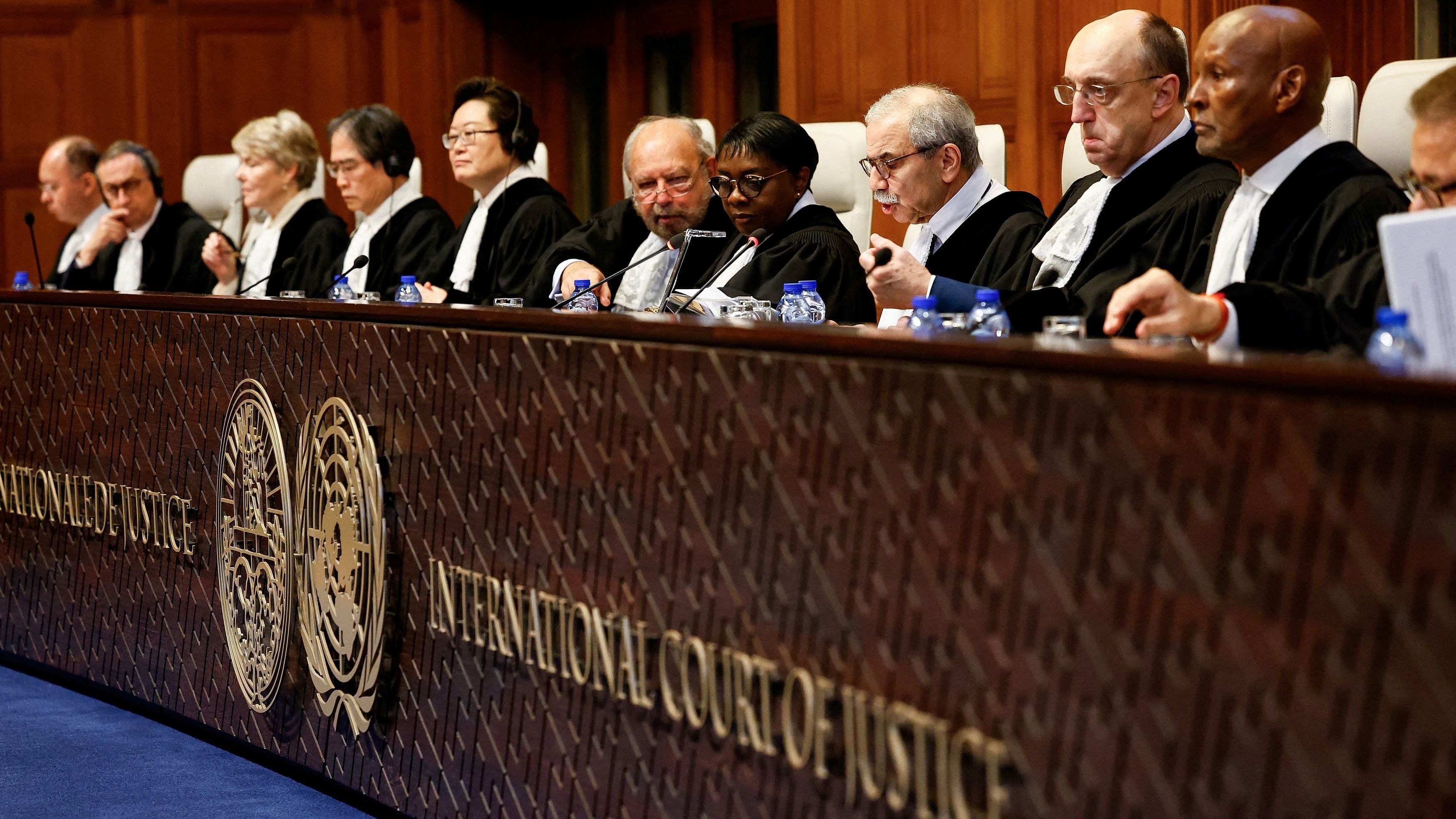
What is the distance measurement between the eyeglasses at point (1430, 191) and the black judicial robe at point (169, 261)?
15.9 ft

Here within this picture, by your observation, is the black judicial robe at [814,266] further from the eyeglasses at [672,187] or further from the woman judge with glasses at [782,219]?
the eyeglasses at [672,187]

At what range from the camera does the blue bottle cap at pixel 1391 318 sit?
1.67 metres

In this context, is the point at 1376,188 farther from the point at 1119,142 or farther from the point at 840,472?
the point at 840,472

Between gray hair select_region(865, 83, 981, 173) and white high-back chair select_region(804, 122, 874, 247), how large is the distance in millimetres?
532

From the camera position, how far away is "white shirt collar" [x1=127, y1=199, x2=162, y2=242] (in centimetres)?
645

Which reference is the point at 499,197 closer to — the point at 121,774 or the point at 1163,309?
the point at 121,774

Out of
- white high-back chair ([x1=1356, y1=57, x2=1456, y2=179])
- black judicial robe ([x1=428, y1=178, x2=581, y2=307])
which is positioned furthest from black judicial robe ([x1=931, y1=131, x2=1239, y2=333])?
black judicial robe ([x1=428, y1=178, x2=581, y2=307])

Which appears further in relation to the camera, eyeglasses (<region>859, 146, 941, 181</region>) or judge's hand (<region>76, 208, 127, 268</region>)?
judge's hand (<region>76, 208, 127, 268</region>)

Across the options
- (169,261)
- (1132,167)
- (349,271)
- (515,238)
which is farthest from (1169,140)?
(169,261)

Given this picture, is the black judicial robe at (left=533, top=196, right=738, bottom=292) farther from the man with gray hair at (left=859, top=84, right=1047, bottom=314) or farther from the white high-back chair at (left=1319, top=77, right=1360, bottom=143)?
the white high-back chair at (left=1319, top=77, right=1360, bottom=143)

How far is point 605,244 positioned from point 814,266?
3.30ft

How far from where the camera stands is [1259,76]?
2701 millimetres

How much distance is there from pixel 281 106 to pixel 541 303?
4196mm

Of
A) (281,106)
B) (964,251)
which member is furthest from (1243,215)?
(281,106)
